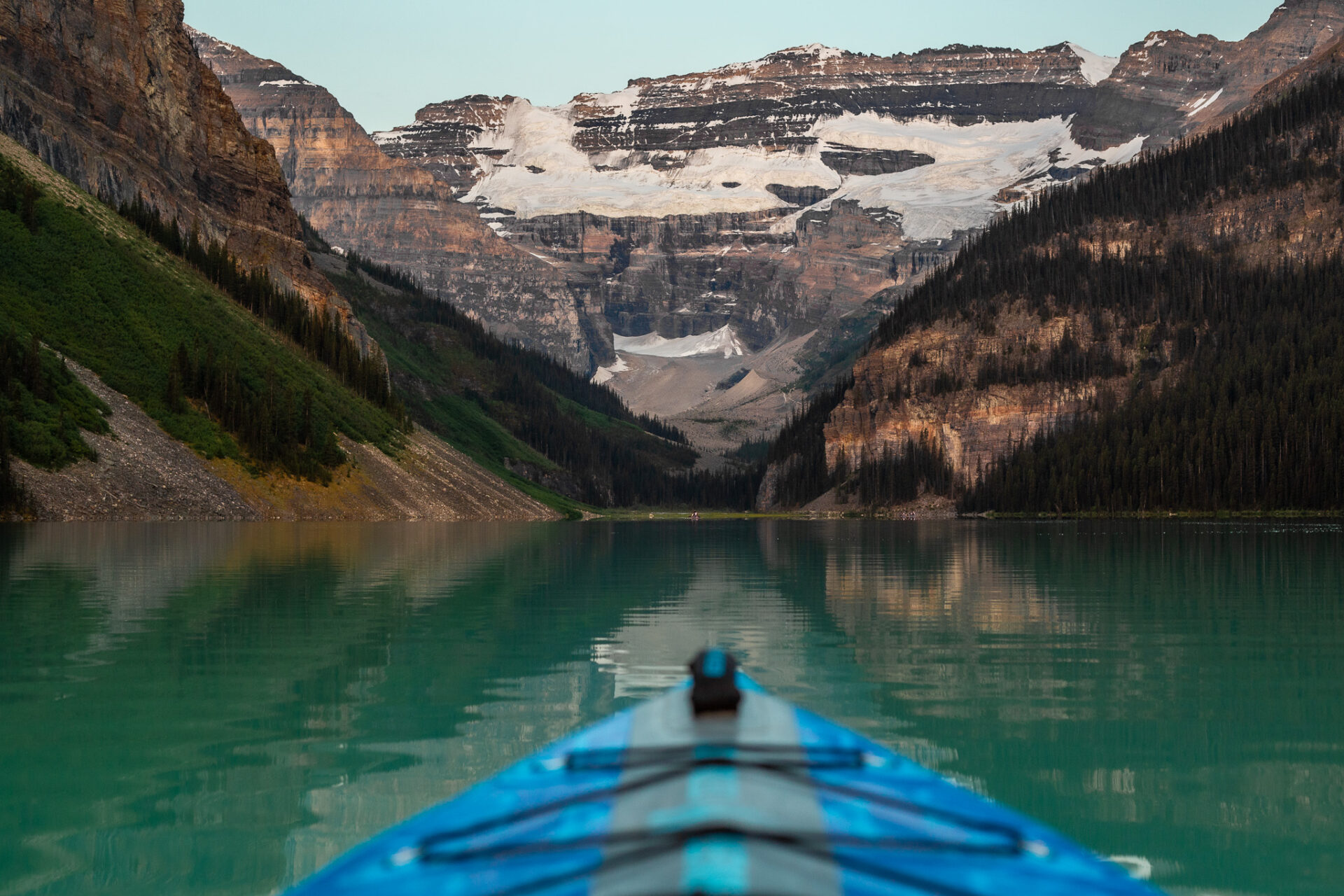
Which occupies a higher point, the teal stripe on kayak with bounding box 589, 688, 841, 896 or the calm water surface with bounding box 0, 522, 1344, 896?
the teal stripe on kayak with bounding box 589, 688, 841, 896

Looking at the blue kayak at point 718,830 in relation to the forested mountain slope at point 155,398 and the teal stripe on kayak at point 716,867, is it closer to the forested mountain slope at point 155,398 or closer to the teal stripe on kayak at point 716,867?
the teal stripe on kayak at point 716,867

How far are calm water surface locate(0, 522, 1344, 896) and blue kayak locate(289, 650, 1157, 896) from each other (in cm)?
442

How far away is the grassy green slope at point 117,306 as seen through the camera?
358 feet

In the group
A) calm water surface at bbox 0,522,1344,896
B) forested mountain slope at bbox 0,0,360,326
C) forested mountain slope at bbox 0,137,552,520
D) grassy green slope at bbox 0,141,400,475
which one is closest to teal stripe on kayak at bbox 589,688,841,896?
calm water surface at bbox 0,522,1344,896

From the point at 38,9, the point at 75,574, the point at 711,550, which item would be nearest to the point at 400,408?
the point at 38,9

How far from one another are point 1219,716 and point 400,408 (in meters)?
160

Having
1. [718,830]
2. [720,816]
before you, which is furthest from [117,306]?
[718,830]

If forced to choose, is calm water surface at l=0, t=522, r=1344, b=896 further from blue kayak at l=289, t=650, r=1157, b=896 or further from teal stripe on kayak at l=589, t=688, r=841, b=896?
teal stripe on kayak at l=589, t=688, r=841, b=896

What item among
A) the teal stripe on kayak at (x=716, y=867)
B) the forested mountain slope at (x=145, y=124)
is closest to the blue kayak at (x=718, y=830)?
the teal stripe on kayak at (x=716, y=867)

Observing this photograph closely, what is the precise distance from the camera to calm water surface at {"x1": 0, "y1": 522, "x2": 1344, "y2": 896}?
12.5m

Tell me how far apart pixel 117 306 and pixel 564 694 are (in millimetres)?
111617

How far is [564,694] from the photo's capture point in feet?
68.7

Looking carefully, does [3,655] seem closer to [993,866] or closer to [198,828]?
[198,828]

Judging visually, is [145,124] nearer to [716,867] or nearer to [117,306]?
[117,306]
